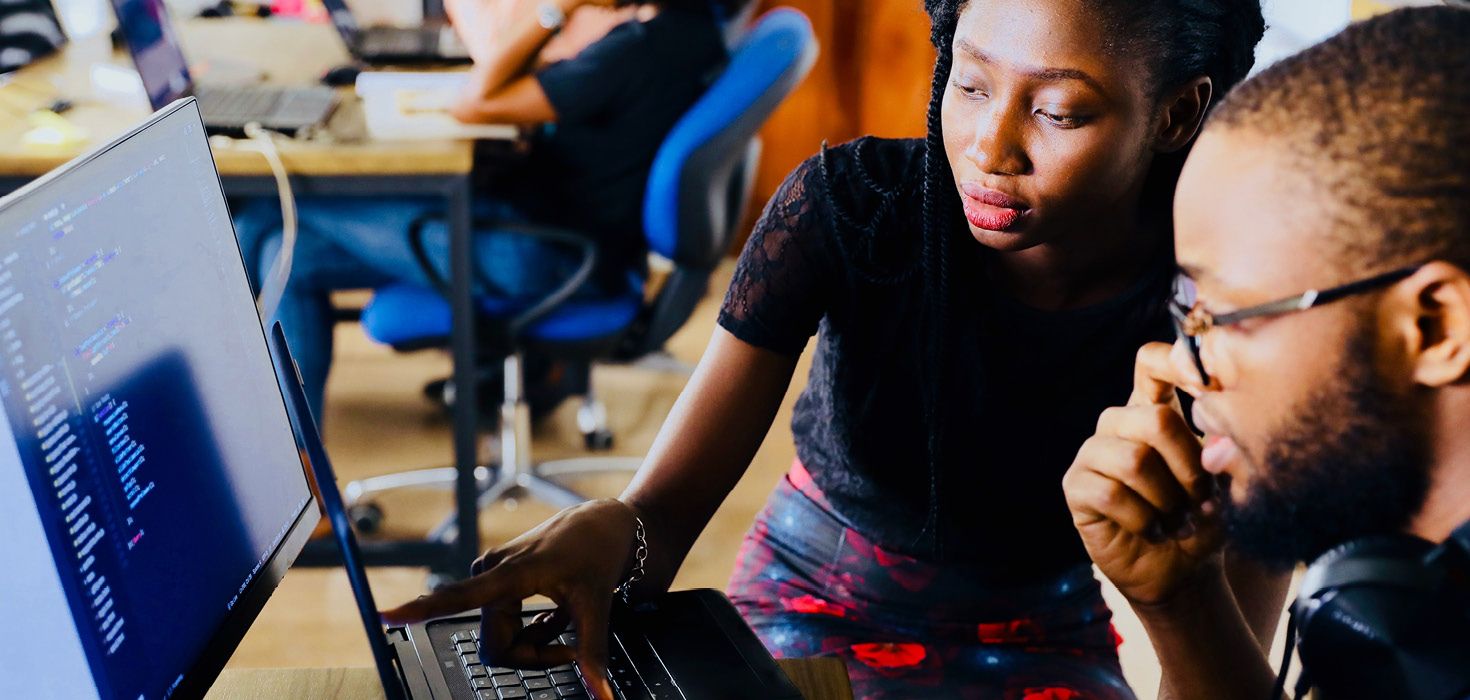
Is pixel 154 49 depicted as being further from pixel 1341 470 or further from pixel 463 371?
pixel 1341 470

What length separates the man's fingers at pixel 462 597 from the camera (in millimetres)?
815

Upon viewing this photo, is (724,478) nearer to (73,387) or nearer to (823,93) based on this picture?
(73,387)

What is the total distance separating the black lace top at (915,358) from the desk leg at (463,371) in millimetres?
942

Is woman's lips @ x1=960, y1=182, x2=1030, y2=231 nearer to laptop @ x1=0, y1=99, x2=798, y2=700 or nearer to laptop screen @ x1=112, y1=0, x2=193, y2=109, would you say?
laptop @ x1=0, y1=99, x2=798, y2=700

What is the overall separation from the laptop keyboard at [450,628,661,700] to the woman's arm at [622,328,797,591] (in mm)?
244

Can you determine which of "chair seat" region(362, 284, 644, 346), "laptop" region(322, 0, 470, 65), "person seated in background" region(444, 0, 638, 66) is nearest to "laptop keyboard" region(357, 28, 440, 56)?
"laptop" region(322, 0, 470, 65)

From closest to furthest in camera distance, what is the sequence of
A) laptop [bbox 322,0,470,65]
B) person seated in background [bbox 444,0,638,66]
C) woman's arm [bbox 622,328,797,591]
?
1. woman's arm [bbox 622,328,797,591]
2. person seated in background [bbox 444,0,638,66]
3. laptop [bbox 322,0,470,65]

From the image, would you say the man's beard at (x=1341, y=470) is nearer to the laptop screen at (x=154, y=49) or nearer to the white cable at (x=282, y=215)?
the white cable at (x=282, y=215)

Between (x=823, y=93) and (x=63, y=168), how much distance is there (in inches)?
128

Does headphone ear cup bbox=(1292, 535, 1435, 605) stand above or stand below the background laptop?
above

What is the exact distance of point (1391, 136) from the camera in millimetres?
655

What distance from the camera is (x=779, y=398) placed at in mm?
1194

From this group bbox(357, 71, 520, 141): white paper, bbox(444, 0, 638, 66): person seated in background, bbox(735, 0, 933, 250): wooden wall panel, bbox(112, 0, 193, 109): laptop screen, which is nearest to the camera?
bbox(357, 71, 520, 141): white paper

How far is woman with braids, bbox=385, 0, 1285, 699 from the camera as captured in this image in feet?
3.27
